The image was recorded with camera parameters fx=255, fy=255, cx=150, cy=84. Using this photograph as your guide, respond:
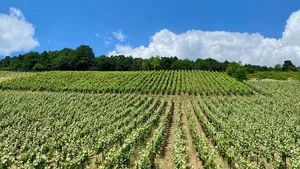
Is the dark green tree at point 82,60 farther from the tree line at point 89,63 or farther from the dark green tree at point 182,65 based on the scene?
the dark green tree at point 182,65

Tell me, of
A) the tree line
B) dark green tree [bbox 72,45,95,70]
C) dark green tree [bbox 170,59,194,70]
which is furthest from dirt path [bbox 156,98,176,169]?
dark green tree [bbox 170,59,194,70]

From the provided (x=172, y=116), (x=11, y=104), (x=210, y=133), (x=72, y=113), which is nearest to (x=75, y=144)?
(x=210, y=133)

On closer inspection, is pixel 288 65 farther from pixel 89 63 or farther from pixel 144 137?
pixel 144 137

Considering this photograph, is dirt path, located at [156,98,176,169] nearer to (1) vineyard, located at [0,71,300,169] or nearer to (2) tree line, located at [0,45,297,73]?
(1) vineyard, located at [0,71,300,169]

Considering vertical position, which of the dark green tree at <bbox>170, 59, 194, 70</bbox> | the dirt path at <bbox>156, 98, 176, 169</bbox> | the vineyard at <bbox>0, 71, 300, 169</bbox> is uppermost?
the dark green tree at <bbox>170, 59, 194, 70</bbox>

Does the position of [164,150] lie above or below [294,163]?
below

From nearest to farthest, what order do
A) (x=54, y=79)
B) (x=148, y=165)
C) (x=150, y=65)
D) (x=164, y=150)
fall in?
(x=148, y=165) → (x=164, y=150) → (x=54, y=79) → (x=150, y=65)

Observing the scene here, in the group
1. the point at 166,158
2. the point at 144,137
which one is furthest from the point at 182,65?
the point at 166,158

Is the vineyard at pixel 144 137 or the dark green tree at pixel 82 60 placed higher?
the dark green tree at pixel 82 60

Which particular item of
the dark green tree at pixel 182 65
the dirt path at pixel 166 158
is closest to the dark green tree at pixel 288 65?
the dark green tree at pixel 182 65

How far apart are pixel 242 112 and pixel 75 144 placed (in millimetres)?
21462

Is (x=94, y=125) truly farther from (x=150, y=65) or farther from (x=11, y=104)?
(x=150, y=65)

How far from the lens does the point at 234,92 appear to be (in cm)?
5169

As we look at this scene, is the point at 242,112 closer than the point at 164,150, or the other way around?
the point at 164,150
